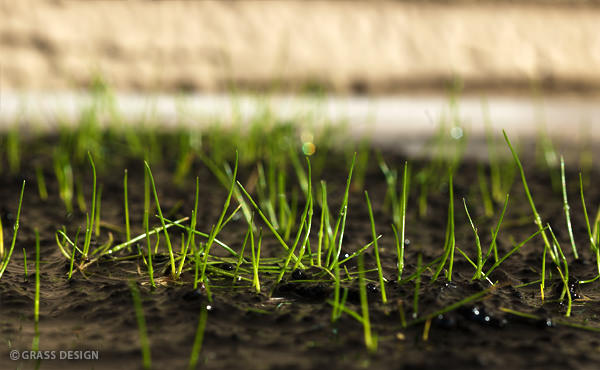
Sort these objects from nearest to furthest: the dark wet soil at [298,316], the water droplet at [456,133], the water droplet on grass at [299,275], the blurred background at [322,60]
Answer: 1. the dark wet soil at [298,316]
2. the water droplet on grass at [299,275]
3. the water droplet at [456,133]
4. the blurred background at [322,60]

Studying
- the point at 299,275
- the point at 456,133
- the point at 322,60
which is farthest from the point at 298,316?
the point at 322,60

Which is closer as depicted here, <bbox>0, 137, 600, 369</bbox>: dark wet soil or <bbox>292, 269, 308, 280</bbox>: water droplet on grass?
<bbox>0, 137, 600, 369</bbox>: dark wet soil

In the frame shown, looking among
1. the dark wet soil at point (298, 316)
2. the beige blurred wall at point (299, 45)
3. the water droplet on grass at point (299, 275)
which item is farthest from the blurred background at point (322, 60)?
the water droplet on grass at point (299, 275)

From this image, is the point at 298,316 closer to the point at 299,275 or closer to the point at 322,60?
the point at 299,275

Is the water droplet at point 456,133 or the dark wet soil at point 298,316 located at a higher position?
the water droplet at point 456,133

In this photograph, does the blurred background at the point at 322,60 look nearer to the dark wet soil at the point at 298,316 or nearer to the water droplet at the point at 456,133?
the water droplet at the point at 456,133

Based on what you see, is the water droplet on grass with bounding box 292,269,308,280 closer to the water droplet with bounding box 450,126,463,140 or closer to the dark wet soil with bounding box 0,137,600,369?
the dark wet soil with bounding box 0,137,600,369

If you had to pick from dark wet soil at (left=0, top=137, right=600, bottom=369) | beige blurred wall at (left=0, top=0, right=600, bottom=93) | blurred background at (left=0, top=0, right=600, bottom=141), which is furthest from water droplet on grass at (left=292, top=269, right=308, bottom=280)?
beige blurred wall at (left=0, top=0, right=600, bottom=93)
